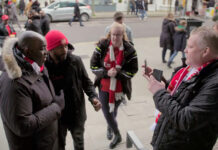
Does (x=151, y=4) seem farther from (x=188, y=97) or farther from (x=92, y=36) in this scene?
(x=188, y=97)

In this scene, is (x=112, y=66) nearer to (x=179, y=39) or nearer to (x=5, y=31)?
(x=179, y=39)

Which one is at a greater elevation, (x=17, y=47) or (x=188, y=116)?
(x=17, y=47)

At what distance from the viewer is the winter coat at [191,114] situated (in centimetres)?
150

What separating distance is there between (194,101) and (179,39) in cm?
530

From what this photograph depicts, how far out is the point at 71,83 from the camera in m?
2.43

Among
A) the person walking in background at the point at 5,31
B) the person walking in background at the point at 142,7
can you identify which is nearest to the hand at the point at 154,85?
the person walking in background at the point at 5,31

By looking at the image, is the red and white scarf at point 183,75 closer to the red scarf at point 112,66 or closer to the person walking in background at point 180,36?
the red scarf at point 112,66

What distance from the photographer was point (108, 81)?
3154 millimetres

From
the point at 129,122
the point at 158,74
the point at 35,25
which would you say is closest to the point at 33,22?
the point at 35,25

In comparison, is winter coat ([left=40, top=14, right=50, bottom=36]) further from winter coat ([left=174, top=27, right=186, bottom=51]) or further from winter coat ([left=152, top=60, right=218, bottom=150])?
winter coat ([left=152, top=60, right=218, bottom=150])

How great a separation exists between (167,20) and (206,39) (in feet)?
18.3

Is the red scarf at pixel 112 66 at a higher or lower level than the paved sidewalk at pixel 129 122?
higher

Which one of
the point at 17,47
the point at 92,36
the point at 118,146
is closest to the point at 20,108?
the point at 17,47

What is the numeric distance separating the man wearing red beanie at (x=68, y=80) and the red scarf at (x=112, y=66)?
1.60ft
